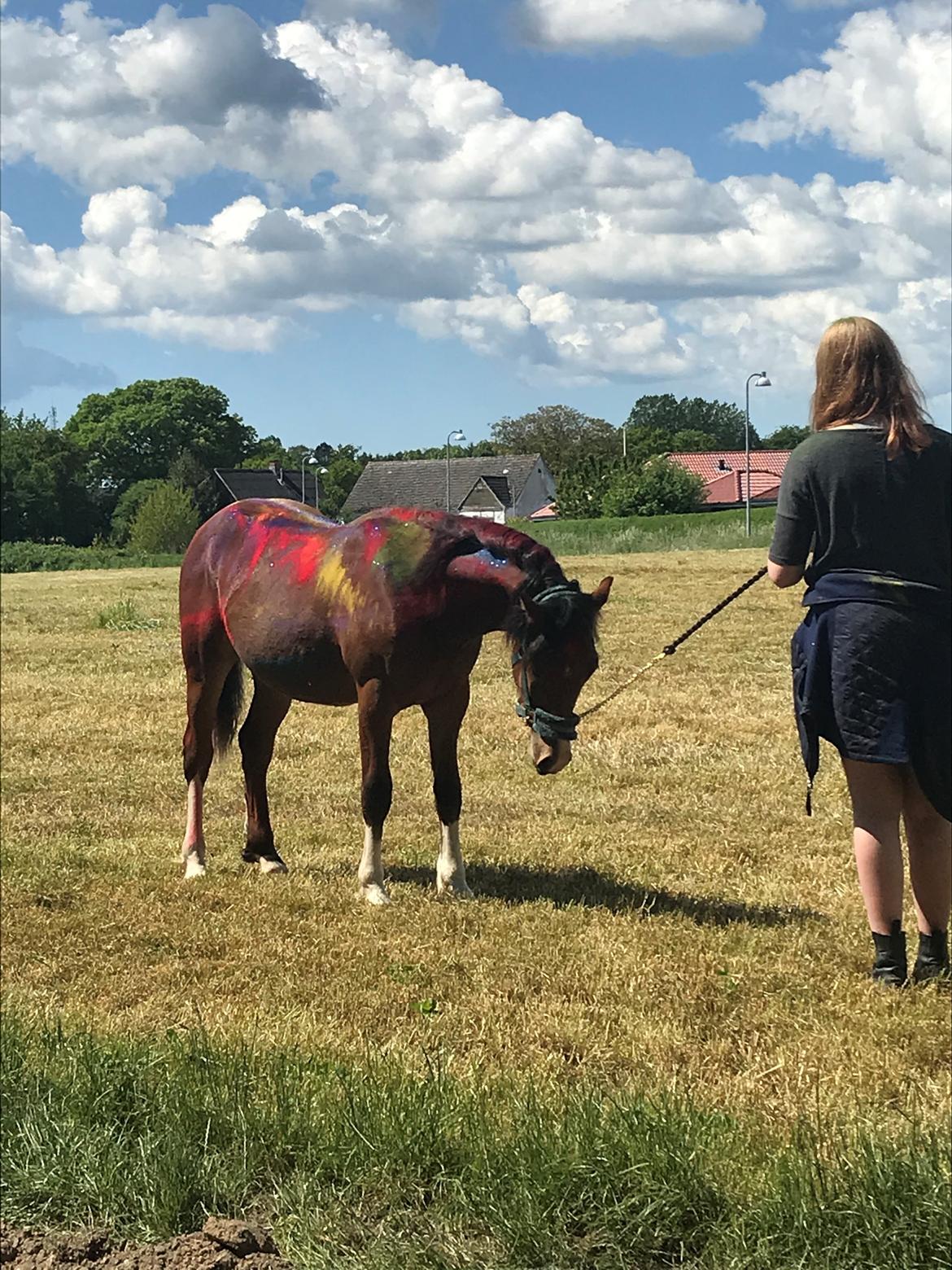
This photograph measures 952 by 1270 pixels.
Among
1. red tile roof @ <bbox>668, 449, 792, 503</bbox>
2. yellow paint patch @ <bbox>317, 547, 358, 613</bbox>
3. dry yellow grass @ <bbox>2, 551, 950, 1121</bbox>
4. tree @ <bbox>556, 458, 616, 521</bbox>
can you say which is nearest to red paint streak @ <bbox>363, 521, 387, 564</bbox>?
yellow paint patch @ <bbox>317, 547, 358, 613</bbox>

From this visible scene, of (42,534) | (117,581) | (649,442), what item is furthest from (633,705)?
(42,534)

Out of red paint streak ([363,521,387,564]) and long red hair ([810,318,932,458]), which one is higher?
long red hair ([810,318,932,458])

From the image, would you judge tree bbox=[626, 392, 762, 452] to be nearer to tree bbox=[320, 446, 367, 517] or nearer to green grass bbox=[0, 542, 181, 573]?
green grass bbox=[0, 542, 181, 573]

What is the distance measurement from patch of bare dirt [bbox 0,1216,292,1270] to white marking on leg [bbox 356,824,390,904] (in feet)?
10.9

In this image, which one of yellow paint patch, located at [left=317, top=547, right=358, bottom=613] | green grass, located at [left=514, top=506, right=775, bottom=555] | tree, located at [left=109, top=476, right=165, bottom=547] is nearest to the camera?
yellow paint patch, located at [left=317, top=547, right=358, bottom=613]

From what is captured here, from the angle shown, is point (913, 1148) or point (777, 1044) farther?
point (777, 1044)

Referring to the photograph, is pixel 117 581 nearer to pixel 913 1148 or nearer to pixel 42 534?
pixel 913 1148

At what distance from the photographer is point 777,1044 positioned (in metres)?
4.95

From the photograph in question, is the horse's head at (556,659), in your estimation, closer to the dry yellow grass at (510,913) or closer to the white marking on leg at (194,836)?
the dry yellow grass at (510,913)

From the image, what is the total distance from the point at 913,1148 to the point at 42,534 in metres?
73.7

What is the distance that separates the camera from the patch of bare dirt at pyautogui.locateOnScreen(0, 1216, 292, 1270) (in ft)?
10.8

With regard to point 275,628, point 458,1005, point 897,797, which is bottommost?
point 458,1005

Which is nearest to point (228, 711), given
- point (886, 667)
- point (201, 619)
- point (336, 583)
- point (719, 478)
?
point (201, 619)

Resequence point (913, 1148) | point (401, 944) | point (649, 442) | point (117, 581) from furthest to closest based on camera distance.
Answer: point (649, 442) → point (117, 581) → point (401, 944) → point (913, 1148)
